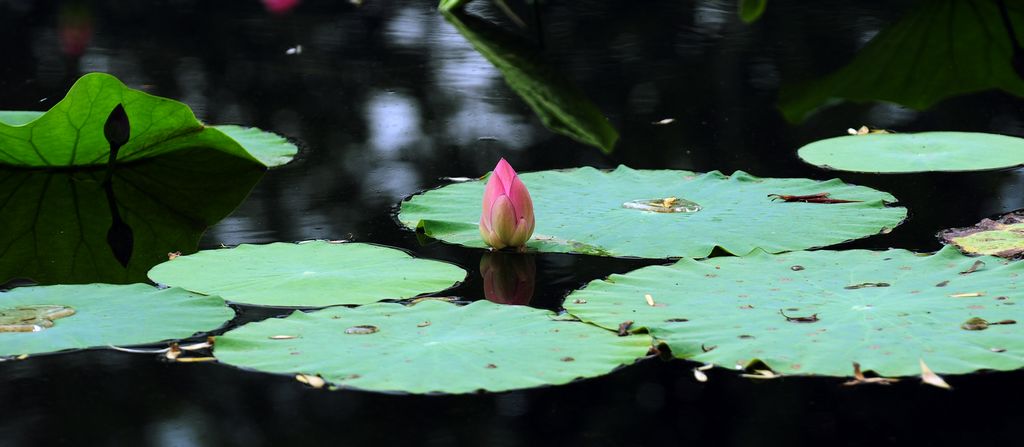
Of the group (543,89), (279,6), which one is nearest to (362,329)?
(543,89)

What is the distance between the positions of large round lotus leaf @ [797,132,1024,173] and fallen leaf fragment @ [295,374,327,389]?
1.52 m

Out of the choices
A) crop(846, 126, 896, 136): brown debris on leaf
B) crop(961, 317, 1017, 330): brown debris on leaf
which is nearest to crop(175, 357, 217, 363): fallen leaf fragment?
crop(961, 317, 1017, 330): brown debris on leaf

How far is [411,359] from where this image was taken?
5.24ft

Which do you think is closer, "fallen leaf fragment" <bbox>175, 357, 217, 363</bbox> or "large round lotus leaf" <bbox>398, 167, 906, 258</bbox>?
"fallen leaf fragment" <bbox>175, 357, 217, 363</bbox>

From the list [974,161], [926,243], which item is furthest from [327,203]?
[974,161]

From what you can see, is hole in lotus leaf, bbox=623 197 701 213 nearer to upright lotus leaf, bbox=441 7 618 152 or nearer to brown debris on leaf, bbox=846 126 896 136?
upright lotus leaf, bbox=441 7 618 152

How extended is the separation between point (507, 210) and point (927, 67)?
2.01 m

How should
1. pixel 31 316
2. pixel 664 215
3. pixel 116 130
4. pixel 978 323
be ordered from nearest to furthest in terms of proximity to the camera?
pixel 978 323
pixel 31 316
pixel 664 215
pixel 116 130

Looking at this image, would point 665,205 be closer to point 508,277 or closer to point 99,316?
point 508,277

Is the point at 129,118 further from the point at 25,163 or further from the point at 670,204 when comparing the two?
the point at 670,204

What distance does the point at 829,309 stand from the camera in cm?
175

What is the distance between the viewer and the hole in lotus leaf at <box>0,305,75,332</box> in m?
1.74

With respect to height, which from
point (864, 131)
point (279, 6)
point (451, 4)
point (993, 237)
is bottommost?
point (279, 6)

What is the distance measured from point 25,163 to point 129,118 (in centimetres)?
34
